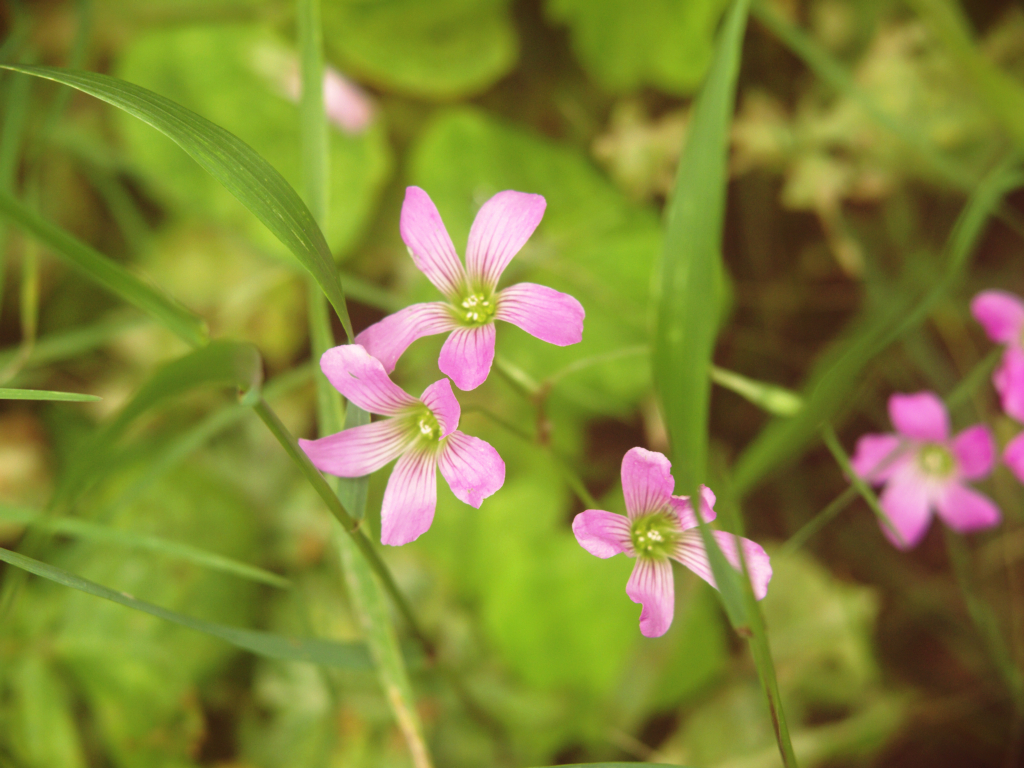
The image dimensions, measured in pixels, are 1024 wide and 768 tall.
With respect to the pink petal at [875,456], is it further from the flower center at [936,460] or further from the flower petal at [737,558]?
the flower petal at [737,558]

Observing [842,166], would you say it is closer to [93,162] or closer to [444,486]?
[444,486]

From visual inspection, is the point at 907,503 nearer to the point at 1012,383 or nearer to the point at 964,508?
the point at 964,508

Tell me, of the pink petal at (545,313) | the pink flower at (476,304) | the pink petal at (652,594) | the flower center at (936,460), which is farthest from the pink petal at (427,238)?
the flower center at (936,460)

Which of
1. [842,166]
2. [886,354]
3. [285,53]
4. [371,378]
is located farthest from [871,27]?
[371,378]

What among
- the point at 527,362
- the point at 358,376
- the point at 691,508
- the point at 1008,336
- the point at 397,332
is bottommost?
the point at 691,508

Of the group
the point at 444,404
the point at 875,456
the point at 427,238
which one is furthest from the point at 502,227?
the point at 875,456

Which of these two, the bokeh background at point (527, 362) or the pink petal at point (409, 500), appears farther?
the bokeh background at point (527, 362)

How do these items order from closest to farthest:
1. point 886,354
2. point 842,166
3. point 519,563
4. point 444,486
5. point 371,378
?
point 371,378 < point 444,486 < point 519,563 < point 886,354 < point 842,166
